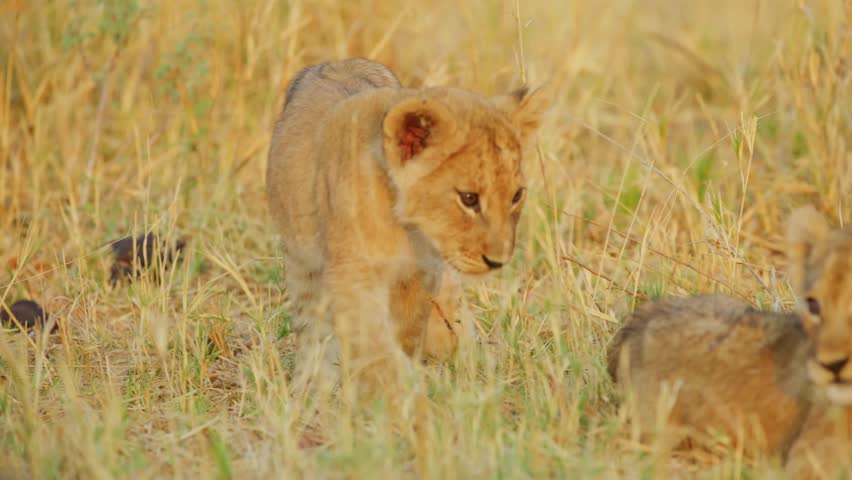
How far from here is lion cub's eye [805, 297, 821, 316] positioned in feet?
10.7

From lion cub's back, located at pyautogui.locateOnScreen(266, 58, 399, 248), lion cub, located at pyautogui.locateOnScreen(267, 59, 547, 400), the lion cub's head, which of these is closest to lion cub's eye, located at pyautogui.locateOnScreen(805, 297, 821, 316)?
the lion cub's head

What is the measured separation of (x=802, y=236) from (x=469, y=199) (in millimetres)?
1132

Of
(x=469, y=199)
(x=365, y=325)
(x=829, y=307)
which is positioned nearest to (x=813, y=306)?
(x=829, y=307)

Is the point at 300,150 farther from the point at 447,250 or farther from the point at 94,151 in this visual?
the point at 94,151

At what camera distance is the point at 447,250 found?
4113mm

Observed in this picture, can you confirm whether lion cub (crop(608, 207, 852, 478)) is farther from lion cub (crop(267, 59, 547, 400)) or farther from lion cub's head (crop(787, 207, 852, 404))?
lion cub (crop(267, 59, 547, 400))

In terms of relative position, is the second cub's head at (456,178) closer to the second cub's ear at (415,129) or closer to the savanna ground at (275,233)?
the second cub's ear at (415,129)

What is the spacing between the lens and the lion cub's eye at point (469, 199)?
404cm

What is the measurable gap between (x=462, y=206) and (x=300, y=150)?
1.04 metres

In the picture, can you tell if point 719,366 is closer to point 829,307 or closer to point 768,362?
point 768,362

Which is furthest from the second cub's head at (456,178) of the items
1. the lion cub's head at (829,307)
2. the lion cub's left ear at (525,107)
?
the lion cub's head at (829,307)

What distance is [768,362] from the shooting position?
355 centimetres

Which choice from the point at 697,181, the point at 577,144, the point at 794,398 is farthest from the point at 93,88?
the point at 794,398

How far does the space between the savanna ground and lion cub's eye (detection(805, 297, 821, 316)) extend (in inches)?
17.9
